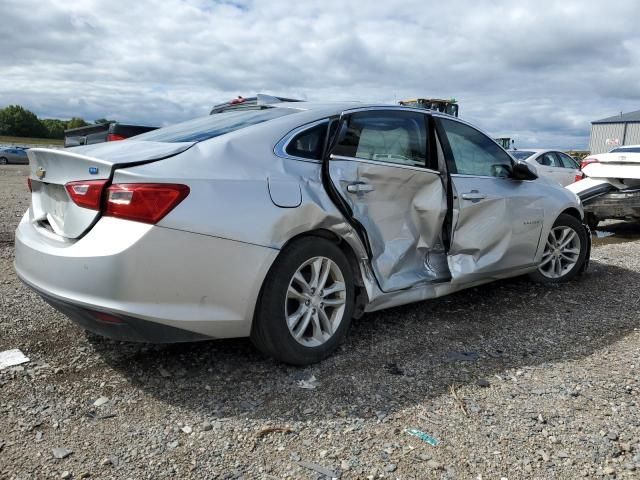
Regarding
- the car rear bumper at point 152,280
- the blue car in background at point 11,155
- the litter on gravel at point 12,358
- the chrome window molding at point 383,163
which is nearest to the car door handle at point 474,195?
the chrome window molding at point 383,163

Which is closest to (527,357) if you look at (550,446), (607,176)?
(550,446)

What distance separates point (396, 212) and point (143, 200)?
68.5 inches

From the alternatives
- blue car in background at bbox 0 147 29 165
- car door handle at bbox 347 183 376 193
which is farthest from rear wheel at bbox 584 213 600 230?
blue car in background at bbox 0 147 29 165

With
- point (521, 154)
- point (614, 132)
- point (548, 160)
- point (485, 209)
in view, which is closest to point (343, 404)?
point (485, 209)

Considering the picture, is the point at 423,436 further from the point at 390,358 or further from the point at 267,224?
the point at 267,224

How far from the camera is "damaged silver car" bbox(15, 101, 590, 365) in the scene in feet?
8.77

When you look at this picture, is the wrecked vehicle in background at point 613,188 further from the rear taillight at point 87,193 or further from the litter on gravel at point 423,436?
the rear taillight at point 87,193

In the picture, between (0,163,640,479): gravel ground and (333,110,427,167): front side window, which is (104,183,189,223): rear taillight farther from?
(333,110,427,167): front side window

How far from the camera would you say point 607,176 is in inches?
352

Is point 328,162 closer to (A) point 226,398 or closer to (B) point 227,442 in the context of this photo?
(A) point 226,398

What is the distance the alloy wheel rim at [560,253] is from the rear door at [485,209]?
395mm

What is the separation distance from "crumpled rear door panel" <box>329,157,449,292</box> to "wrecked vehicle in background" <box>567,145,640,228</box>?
5.93m

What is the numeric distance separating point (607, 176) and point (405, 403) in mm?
7547

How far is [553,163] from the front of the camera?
13781mm
